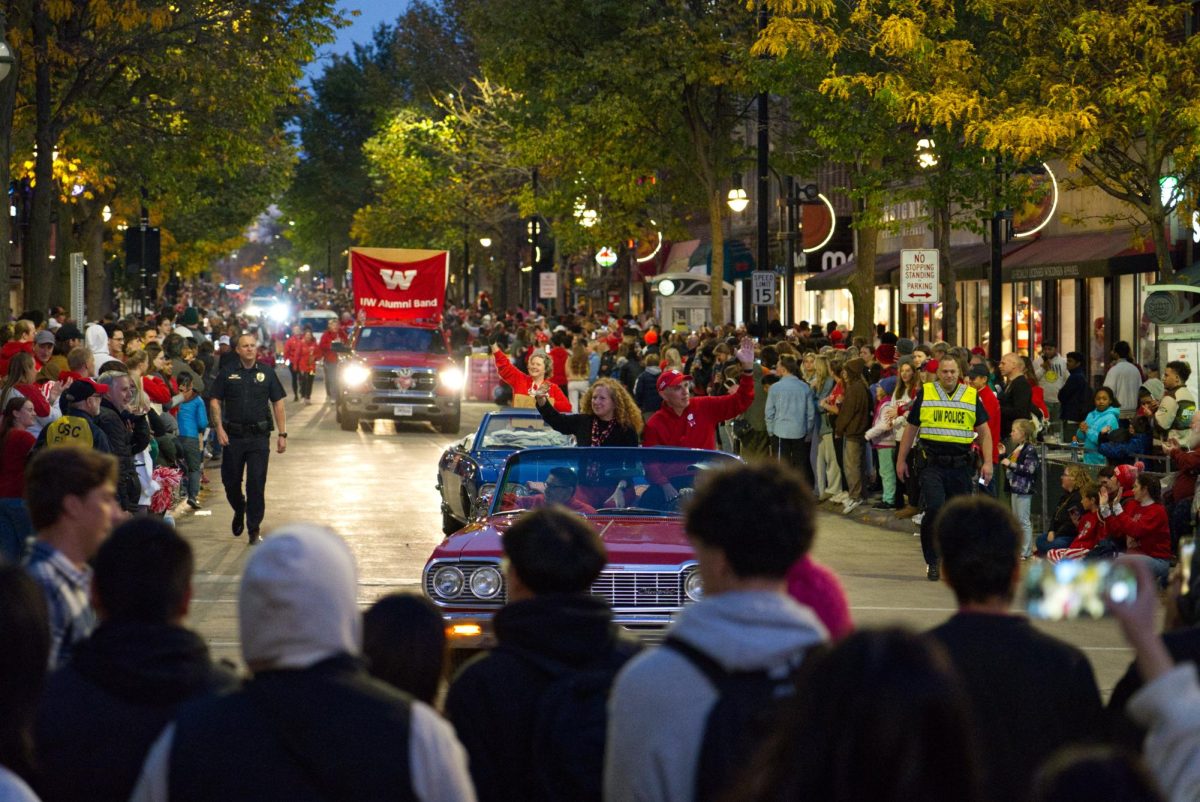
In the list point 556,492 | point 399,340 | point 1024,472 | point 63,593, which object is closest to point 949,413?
point 1024,472

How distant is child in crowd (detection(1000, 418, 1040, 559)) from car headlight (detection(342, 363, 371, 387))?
57.6 ft

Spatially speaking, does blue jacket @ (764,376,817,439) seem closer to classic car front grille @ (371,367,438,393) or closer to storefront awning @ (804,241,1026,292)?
classic car front grille @ (371,367,438,393)

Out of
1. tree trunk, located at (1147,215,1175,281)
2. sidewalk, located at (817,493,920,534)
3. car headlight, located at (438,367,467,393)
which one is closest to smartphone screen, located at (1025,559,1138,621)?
sidewalk, located at (817,493,920,534)

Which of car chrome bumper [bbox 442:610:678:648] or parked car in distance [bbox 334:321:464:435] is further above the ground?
parked car in distance [bbox 334:321:464:435]

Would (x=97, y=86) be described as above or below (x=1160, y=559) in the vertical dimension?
above

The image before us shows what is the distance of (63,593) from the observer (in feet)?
16.6

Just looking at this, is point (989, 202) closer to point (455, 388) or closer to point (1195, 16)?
point (1195, 16)

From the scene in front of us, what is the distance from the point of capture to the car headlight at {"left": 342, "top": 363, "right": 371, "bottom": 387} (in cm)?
3284

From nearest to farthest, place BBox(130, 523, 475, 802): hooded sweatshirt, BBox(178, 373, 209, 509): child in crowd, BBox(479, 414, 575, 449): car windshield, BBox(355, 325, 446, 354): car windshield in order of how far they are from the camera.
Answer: BBox(130, 523, 475, 802): hooded sweatshirt → BBox(479, 414, 575, 449): car windshield → BBox(178, 373, 209, 509): child in crowd → BBox(355, 325, 446, 354): car windshield

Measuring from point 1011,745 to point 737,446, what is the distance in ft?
61.0

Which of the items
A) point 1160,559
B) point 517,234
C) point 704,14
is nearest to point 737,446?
point 1160,559

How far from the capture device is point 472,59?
74.7 metres

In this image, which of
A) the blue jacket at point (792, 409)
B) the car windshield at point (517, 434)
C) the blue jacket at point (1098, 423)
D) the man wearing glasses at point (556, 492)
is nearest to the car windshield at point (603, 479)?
the man wearing glasses at point (556, 492)

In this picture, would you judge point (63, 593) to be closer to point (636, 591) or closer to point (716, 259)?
point (636, 591)
